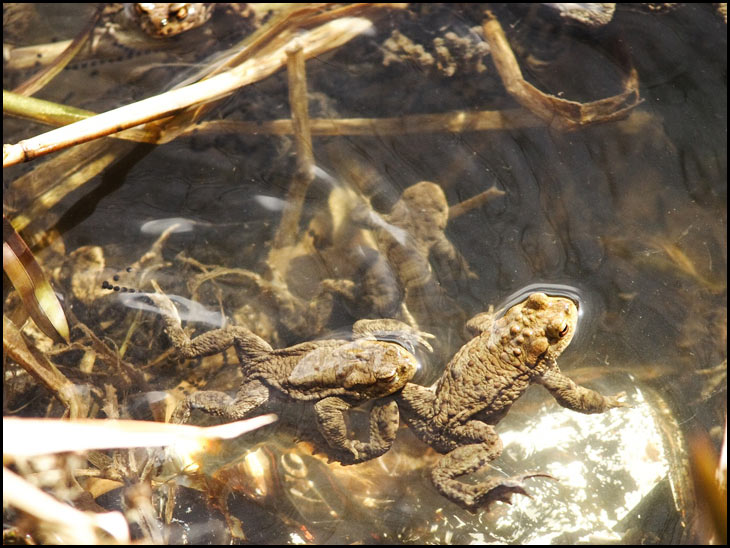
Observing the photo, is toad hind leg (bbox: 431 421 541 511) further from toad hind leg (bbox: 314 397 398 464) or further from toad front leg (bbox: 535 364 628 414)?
toad front leg (bbox: 535 364 628 414)

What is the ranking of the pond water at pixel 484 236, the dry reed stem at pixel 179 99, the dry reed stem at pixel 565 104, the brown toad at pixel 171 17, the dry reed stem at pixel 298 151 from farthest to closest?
the brown toad at pixel 171 17 → the dry reed stem at pixel 565 104 → the dry reed stem at pixel 298 151 → the pond water at pixel 484 236 → the dry reed stem at pixel 179 99

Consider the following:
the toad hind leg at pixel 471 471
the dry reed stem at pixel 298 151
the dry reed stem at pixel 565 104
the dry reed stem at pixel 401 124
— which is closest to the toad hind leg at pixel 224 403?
the dry reed stem at pixel 298 151

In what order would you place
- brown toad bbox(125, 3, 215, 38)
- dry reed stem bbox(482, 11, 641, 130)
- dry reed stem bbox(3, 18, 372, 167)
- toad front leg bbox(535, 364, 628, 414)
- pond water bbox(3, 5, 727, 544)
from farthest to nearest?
brown toad bbox(125, 3, 215, 38)
dry reed stem bbox(482, 11, 641, 130)
toad front leg bbox(535, 364, 628, 414)
pond water bbox(3, 5, 727, 544)
dry reed stem bbox(3, 18, 372, 167)

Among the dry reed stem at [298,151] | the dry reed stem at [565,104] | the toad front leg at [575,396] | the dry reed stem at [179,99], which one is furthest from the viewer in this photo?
the dry reed stem at [565,104]

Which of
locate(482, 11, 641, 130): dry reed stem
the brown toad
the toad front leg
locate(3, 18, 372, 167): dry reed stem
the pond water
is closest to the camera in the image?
locate(3, 18, 372, 167): dry reed stem

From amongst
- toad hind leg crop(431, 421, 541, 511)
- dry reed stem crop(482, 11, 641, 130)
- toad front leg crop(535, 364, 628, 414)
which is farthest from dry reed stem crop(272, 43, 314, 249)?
toad front leg crop(535, 364, 628, 414)

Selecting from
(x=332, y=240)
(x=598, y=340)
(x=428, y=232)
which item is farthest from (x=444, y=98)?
(x=598, y=340)

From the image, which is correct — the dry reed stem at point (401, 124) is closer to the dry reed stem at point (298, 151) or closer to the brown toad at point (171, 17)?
the dry reed stem at point (298, 151)

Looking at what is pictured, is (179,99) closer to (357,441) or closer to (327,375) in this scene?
(327,375)
